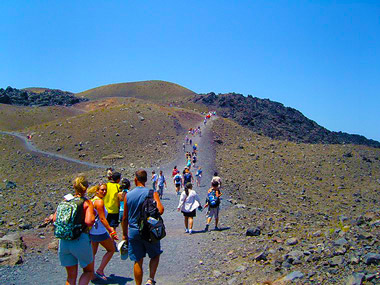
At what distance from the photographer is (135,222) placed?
17.3 ft

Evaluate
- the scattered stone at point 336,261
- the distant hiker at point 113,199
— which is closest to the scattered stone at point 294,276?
the scattered stone at point 336,261

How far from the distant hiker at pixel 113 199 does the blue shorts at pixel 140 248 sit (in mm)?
1780

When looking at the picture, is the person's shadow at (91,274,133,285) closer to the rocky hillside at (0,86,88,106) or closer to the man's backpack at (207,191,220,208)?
the man's backpack at (207,191,220,208)

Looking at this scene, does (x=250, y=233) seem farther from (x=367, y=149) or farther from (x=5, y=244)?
(x=367, y=149)

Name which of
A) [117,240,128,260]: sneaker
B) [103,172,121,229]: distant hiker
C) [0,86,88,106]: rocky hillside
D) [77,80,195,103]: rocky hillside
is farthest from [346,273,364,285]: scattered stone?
[77,80,195,103]: rocky hillside

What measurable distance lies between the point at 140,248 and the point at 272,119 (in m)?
66.0

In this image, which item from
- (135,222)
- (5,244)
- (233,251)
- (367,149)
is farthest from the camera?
(367,149)

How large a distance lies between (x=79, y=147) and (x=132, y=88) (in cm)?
9281

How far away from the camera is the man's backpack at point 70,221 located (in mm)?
4695

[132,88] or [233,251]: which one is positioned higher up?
[132,88]

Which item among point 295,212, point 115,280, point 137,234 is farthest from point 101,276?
point 295,212

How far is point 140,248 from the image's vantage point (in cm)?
535

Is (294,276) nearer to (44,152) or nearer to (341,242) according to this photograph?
(341,242)

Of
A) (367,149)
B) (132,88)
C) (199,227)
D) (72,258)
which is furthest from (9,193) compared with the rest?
(132,88)
